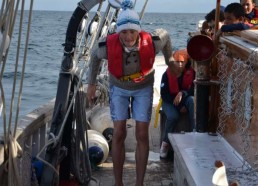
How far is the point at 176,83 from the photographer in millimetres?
6207

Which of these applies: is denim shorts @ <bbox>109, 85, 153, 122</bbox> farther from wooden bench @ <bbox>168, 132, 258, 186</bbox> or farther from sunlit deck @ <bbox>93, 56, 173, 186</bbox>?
sunlit deck @ <bbox>93, 56, 173, 186</bbox>

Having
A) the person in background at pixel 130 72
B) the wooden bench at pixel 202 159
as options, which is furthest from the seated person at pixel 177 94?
the person in background at pixel 130 72

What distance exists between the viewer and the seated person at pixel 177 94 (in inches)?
241

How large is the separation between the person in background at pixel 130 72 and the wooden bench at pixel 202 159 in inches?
12.0

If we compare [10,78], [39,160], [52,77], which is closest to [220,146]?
[39,160]

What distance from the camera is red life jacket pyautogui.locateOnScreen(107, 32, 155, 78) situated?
4762 millimetres

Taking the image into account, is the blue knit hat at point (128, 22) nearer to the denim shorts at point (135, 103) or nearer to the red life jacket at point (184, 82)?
the denim shorts at point (135, 103)

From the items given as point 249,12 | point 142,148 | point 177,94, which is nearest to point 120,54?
point 142,148

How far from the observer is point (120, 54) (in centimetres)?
476

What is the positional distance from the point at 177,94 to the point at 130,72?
4.64 ft

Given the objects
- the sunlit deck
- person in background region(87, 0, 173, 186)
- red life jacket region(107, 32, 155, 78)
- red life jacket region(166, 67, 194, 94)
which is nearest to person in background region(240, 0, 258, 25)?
red life jacket region(166, 67, 194, 94)

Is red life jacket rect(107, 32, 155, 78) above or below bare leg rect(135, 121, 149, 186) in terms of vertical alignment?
above

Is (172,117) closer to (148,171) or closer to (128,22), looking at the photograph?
(148,171)

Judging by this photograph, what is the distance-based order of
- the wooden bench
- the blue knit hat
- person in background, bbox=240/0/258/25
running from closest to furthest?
1. the wooden bench
2. the blue knit hat
3. person in background, bbox=240/0/258/25
